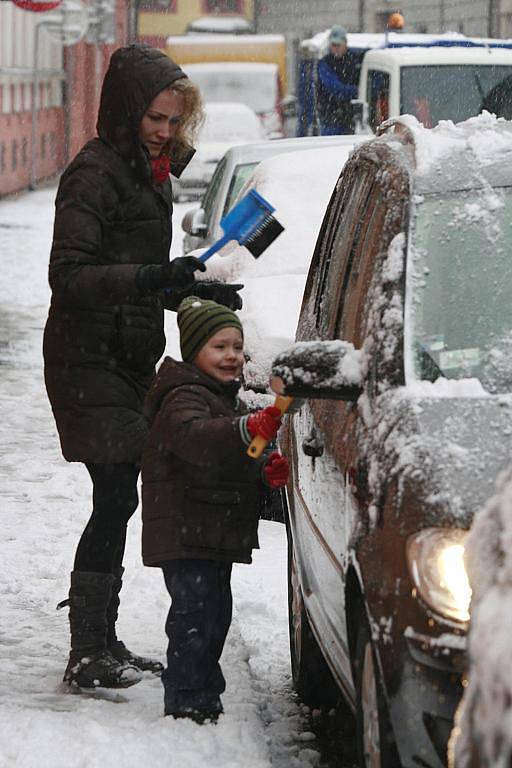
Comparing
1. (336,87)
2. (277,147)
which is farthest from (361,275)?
(336,87)

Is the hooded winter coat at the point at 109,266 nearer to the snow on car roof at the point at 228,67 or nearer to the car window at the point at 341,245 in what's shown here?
the car window at the point at 341,245

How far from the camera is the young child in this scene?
473 centimetres

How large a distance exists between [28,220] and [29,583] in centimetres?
2124

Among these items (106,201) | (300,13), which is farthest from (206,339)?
(300,13)

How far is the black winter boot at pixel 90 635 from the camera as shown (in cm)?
548

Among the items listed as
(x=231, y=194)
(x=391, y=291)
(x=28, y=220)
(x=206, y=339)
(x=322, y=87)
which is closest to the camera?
(x=391, y=291)

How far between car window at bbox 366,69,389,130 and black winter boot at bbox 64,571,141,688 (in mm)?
12014

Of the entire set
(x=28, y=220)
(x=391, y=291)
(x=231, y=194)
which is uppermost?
(x=391, y=291)

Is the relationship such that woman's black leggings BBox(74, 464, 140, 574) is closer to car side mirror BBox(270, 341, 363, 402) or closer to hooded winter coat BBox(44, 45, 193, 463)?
hooded winter coat BBox(44, 45, 193, 463)

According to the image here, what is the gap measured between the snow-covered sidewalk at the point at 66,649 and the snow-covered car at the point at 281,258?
→ 855mm

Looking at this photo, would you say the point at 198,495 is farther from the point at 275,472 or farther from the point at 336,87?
the point at 336,87

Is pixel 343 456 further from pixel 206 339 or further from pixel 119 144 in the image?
pixel 119 144

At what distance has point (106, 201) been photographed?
207 inches

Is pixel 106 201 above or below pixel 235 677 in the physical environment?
above
